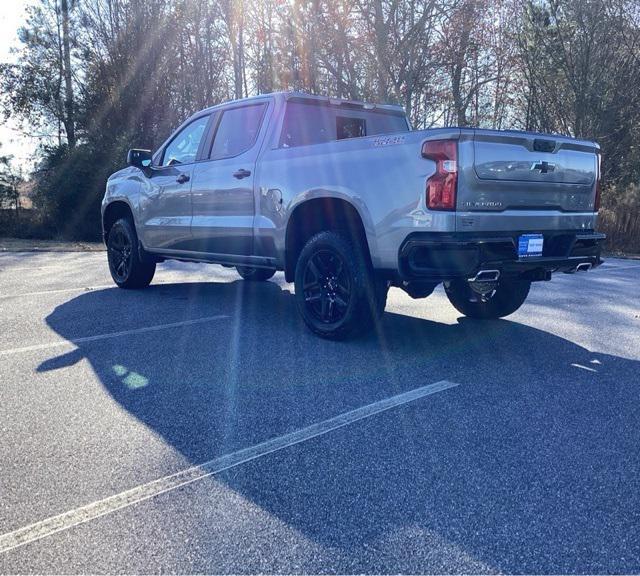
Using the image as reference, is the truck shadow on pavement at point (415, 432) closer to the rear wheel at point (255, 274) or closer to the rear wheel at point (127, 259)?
the rear wheel at point (127, 259)

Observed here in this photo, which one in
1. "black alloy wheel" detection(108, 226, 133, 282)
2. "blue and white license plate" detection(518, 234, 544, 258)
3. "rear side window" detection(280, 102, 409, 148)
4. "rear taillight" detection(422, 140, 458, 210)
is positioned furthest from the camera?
"black alloy wheel" detection(108, 226, 133, 282)

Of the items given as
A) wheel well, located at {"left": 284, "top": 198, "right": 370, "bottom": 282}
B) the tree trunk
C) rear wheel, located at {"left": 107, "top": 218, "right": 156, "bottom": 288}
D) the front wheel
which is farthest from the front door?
the tree trunk

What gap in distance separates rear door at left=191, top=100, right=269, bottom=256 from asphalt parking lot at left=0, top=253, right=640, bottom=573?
1009 millimetres

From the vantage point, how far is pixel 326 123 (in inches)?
250

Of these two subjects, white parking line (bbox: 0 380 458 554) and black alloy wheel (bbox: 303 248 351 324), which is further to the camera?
black alloy wheel (bbox: 303 248 351 324)

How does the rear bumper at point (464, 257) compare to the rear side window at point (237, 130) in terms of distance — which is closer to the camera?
the rear bumper at point (464, 257)

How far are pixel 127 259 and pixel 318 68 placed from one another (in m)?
12.8

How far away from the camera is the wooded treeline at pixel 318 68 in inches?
713

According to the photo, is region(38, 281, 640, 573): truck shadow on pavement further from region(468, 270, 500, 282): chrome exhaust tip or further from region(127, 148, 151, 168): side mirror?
region(127, 148, 151, 168): side mirror

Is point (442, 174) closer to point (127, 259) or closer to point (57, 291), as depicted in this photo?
point (127, 259)

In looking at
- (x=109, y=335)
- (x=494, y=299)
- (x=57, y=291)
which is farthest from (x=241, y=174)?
(x=57, y=291)

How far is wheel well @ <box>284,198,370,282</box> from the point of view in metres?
5.06

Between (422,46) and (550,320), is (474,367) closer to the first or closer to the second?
(550,320)

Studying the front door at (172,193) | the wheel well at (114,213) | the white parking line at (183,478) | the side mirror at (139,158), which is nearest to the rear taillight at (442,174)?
the white parking line at (183,478)
